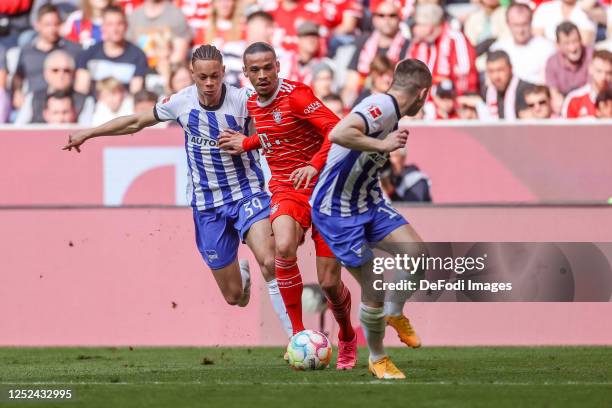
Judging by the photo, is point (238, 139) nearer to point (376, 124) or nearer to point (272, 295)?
point (272, 295)

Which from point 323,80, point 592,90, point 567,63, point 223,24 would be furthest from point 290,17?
point 592,90

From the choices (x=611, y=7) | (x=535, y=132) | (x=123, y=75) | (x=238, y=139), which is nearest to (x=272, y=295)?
(x=238, y=139)

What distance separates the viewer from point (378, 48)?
14.3 m

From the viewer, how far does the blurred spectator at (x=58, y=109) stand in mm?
14219

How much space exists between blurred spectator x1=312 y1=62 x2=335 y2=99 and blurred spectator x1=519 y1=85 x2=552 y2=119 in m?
2.09

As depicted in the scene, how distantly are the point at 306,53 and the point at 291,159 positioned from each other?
540 cm

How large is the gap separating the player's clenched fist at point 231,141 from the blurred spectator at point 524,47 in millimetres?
5228

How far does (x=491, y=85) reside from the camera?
13.8 metres

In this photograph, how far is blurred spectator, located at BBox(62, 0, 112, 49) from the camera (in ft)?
49.9

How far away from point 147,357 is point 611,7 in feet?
22.6

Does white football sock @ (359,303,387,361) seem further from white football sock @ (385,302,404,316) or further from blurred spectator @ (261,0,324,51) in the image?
blurred spectator @ (261,0,324,51)

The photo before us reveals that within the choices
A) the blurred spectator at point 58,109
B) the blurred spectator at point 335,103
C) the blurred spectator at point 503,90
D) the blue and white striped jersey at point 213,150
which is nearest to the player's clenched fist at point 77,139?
the blue and white striped jersey at point 213,150

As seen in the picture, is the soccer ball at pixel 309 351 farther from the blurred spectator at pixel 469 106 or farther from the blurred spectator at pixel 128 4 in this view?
the blurred spectator at pixel 128 4
